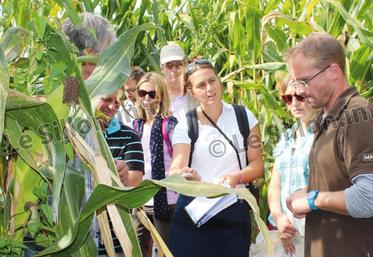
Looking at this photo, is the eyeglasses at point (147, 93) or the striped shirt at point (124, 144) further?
the eyeglasses at point (147, 93)

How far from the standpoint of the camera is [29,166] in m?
1.26

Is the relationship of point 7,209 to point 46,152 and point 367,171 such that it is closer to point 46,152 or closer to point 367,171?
point 46,152

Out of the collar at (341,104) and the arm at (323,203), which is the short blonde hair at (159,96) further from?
the collar at (341,104)

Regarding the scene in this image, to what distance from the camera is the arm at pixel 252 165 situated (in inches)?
113

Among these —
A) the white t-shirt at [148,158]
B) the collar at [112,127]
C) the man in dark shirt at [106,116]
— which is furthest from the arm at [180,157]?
the collar at [112,127]

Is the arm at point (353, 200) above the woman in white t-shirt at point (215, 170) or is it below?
above

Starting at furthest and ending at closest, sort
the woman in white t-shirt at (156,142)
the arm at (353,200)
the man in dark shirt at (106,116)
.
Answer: the woman in white t-shirt at (156,142)
the arm at (353,200)
the man in dark shirt at (106,116)

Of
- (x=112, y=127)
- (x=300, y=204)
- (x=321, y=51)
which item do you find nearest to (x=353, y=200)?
(x=300, y=204)

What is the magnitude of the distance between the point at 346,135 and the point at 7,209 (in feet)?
3.59

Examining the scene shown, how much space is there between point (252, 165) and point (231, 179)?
0.18 meters

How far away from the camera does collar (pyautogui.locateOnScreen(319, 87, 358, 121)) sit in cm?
208

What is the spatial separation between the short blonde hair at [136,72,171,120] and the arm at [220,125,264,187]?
586mm

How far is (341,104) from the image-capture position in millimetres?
2100

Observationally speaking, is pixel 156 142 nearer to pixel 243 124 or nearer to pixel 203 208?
pixel 243 124
